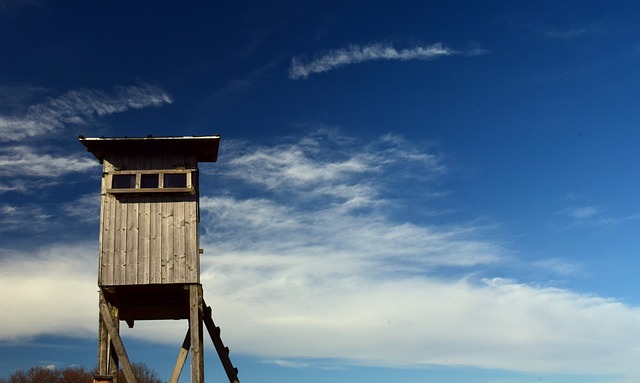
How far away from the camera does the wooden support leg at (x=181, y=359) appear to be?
826 inches

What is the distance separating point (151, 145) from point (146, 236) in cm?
288

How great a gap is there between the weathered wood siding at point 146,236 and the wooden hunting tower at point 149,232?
1.2 inches

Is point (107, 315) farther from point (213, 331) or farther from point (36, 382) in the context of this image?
point (36, 382)

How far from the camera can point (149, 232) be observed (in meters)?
20.5

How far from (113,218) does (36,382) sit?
217ft

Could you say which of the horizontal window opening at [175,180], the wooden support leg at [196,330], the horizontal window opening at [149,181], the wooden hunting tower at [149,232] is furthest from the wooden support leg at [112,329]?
the horizontal window opening at [175,180]

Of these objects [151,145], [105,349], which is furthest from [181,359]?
[151,145]

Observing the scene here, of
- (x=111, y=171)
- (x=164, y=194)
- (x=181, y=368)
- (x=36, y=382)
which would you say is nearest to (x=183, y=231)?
(x=164, y=194)

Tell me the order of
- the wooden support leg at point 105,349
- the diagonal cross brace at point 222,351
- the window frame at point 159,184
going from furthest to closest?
the diagonal cross brace at point 222,351
the window frame at point 159,184
the wooden support leg at point 105,349

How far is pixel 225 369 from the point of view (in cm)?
2186

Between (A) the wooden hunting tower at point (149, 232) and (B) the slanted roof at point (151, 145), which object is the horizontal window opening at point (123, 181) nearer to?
(A) the wooden hunting tower at point (149, 232)

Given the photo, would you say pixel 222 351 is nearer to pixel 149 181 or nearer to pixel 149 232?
pixel 149 232

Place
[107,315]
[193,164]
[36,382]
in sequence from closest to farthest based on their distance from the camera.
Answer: [107,315], [193,164], [36,382]

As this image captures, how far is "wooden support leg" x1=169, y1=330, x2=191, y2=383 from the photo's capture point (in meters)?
21.0
